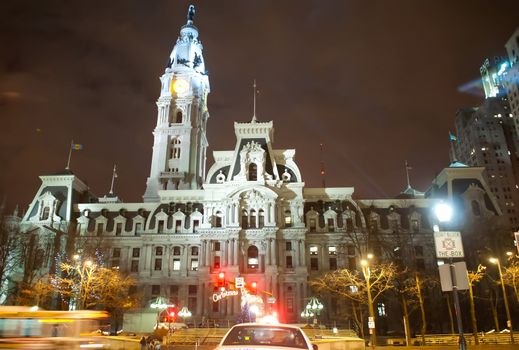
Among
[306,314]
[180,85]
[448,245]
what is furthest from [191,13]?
[448,245]

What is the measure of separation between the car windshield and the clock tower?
7075 centimetres

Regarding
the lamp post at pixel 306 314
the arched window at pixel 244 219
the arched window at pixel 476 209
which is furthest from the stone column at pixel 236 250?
the arched window at pixel 476 209

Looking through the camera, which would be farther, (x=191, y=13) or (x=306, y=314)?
(x=191, y=13)

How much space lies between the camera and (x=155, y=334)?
956 inches

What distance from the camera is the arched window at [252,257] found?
190ft

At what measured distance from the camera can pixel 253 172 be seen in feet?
205

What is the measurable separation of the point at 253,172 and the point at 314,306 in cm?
2197

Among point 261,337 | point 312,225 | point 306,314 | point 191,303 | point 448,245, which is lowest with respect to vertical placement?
point 306,314

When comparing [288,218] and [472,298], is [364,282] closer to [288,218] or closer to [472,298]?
[472,298]

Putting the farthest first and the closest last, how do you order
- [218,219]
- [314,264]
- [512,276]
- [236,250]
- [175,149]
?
1. [175,149]
2. [218,219]
3. [314,264]
4. [236,250]
5. [512,276]

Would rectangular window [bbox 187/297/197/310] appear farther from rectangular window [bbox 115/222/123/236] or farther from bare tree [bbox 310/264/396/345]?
bare tree [bbox 310/264/396/345]

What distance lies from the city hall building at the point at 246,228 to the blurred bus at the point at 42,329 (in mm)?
42414

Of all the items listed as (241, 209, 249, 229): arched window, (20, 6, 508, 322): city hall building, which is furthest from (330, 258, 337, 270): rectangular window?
(241, 209, 249, 229): arched window

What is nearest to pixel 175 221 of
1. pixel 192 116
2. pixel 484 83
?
pixel 192 116
